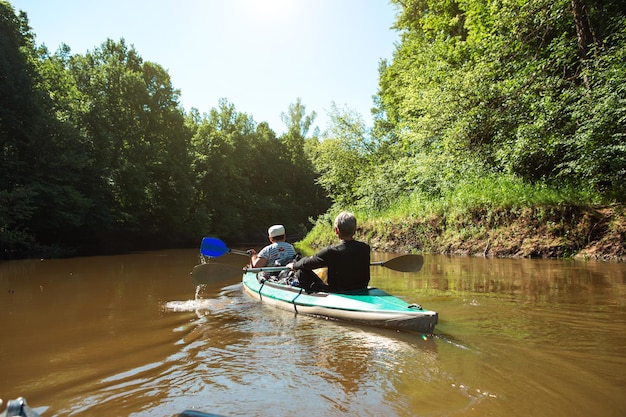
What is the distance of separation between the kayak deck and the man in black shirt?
13 centimetres

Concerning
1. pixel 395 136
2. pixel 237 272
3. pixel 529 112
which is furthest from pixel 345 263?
pixel 395 136

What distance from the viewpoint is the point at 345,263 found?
5.05 m

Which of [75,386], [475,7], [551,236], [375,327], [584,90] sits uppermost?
[475,7]

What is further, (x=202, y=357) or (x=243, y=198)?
(x=243, y=198)

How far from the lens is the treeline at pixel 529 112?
29.6 feet

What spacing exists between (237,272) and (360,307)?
90.4 inches

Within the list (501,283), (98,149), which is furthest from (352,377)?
(98,149)

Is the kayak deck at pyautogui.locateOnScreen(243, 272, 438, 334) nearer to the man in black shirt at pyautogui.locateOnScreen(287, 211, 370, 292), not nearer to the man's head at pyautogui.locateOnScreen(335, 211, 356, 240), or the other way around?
the man in black shirt at pyautogui.locateOnScreen(287, 211, 370, 292)

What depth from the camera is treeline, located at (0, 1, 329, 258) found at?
57.8ft

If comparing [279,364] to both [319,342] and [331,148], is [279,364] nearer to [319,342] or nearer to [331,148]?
[319,342]

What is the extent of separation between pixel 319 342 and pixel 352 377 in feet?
3.31

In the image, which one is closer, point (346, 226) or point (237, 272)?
point (346, 226)

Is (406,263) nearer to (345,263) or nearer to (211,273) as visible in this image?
(345,263)

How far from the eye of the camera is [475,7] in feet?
48.0
